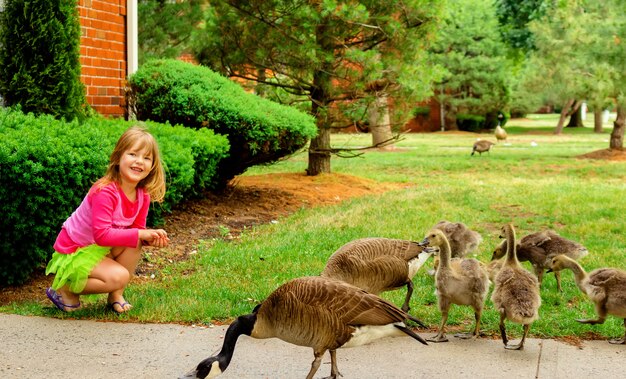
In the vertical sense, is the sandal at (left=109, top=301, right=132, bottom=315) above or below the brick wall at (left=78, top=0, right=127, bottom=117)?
below

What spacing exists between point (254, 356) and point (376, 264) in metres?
1.22

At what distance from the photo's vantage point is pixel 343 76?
13.5 m

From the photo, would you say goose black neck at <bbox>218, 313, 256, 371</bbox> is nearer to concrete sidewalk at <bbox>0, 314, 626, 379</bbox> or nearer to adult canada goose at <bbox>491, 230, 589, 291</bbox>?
concrete sidewalk at <bbox>0, 314, 626, 379</bbox>

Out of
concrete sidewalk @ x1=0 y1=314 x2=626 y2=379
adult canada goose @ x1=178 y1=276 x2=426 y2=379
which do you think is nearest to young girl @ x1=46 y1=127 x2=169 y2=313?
concrete sidewalk @ x1=0 y1=314 x2=626 y2=379

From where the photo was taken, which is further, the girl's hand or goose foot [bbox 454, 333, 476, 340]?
the girl's hand

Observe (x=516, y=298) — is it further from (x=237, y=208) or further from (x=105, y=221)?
(x=237, y=208)

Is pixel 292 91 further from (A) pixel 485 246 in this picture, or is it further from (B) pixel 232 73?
(A) pixel 485 246

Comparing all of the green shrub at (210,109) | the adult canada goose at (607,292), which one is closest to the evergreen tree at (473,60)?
the green shrub at (210,109)

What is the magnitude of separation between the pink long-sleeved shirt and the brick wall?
16.1 feet

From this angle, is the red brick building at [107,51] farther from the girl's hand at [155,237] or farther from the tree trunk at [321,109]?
the girl's hand at [155,237]

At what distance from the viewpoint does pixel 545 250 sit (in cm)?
703

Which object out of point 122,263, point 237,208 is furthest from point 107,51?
point 122,263

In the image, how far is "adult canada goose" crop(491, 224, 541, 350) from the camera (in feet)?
17.1

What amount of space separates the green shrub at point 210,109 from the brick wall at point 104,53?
0.30 m
